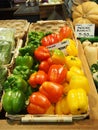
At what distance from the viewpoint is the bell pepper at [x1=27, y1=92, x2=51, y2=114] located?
121cm

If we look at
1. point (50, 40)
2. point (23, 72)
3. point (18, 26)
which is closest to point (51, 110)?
point (23, 72)

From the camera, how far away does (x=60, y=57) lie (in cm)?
154

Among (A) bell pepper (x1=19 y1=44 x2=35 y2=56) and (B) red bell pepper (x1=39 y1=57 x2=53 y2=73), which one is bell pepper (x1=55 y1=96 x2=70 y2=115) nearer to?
(B) red bell pepper (x1=39 y1=57 x2=53 y2=73)

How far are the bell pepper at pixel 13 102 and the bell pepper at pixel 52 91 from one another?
0.11 metres

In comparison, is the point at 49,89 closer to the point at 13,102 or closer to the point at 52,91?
the point at 52,91

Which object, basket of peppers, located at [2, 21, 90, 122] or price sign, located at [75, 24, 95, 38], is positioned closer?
basket of peppers, located at [2, 21, 90, 122]

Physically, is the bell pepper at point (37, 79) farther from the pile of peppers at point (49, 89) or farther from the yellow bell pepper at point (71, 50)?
the yellow bell pepper at point (71, 50)

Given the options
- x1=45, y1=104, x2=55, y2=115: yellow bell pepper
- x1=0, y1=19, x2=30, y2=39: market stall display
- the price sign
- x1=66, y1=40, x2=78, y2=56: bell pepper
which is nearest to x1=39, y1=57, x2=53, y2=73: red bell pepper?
x1=66, y1=40, x2=78, y2=56: bell pepper

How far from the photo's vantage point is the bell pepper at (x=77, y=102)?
1.19 meters

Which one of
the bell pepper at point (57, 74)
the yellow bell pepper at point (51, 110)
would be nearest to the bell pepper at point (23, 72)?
the bell pepper at point (57, 74)

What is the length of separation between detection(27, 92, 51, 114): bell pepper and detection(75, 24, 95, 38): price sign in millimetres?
1362

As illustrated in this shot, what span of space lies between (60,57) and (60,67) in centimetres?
12

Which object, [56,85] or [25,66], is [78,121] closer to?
[56,85]

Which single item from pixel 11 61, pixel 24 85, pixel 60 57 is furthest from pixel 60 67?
pixel 11 61
